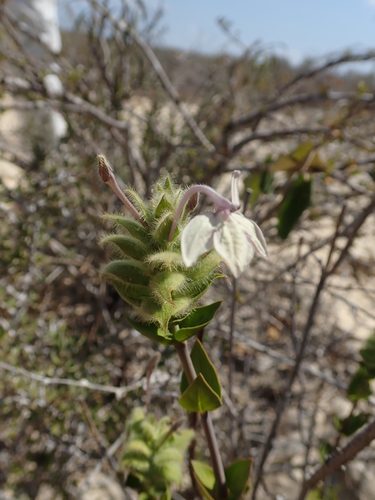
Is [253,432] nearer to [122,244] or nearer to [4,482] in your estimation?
[4,482]

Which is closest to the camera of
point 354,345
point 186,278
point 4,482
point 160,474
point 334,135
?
point 186,278

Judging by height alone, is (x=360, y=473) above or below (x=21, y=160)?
below

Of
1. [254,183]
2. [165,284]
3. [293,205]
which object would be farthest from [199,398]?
[254,183]

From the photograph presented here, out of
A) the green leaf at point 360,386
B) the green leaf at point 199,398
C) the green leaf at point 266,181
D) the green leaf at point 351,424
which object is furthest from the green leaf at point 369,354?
the green leaf at point 266,181

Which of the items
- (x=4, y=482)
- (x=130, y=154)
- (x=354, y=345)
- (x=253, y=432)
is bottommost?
(x=4, y=482)

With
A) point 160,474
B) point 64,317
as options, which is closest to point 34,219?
point 64,317

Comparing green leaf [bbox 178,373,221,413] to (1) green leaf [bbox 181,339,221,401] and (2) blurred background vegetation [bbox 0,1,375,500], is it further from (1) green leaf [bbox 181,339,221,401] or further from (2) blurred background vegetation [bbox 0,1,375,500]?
(2) blurred background vegetation [bbox 0,1,375,500]

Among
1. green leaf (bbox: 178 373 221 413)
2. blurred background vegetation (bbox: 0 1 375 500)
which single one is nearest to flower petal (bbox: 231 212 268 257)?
green leaf (bbox: 178 373 221 413)
